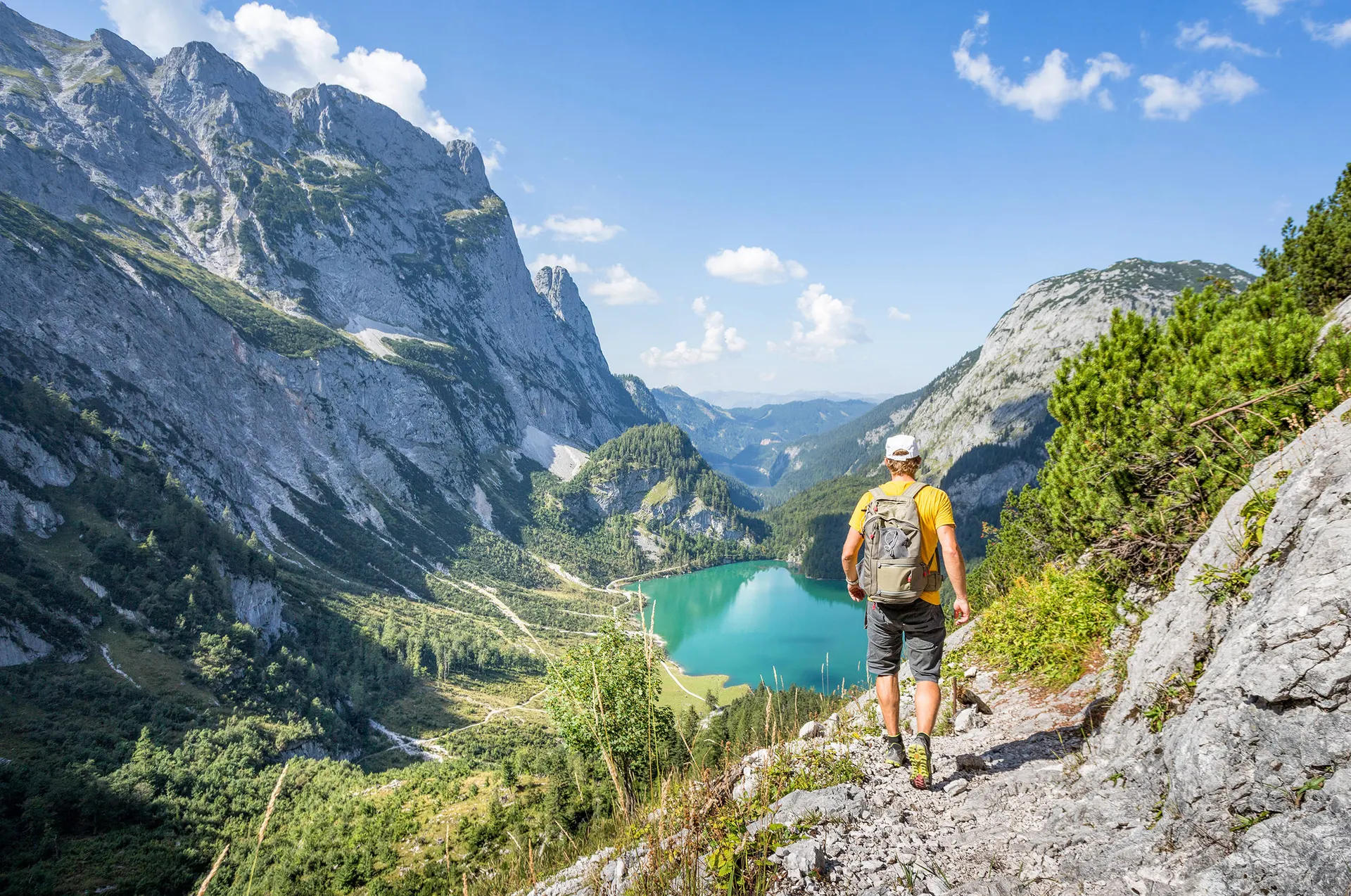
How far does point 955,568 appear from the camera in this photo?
5.82 meters

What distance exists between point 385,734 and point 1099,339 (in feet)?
346

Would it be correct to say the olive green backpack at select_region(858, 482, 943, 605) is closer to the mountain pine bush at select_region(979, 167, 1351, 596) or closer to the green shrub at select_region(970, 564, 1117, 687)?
the mountain pine bush at select_region(979, 167, 1351, 596)

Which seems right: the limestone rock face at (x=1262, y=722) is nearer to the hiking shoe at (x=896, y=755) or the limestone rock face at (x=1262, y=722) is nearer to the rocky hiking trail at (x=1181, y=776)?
the rocky hiking trail at (x=1181, y=776)

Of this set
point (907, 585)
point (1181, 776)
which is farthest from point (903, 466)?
point (1181, 776)

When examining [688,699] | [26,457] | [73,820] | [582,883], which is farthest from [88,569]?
[582,883]

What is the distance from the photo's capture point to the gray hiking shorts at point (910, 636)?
19.8 feet

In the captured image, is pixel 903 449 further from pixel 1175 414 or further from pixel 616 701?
pixel 616 701

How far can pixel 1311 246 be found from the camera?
2205 centimetres

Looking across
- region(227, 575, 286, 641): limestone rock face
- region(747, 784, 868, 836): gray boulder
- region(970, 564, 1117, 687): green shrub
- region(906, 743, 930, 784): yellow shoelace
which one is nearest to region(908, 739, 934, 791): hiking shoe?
region(906, 743, 930, 784): yellow shoelace

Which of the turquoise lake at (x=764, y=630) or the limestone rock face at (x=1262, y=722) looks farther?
the turquoise lake at (x=764, y=630)

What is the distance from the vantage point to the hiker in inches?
228

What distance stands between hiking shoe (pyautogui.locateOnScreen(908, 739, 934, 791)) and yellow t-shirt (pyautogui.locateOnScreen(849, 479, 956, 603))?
1426 millimetres

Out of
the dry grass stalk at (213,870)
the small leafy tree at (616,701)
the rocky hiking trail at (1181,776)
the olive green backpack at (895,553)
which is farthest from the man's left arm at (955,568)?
the small leafy tree at (616,701)

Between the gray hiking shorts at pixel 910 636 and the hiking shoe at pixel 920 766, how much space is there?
2.30ft
